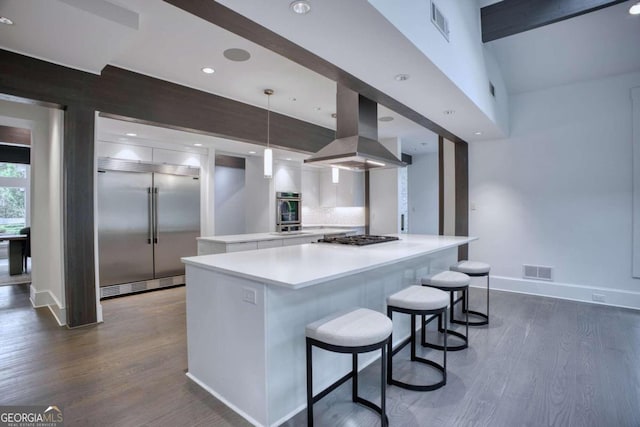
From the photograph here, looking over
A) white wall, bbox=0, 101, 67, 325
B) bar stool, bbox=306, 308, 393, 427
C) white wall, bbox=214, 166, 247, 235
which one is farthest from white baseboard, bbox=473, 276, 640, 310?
white wall, bbox=0, 101, 67, 325

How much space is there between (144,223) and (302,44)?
3.91 meters

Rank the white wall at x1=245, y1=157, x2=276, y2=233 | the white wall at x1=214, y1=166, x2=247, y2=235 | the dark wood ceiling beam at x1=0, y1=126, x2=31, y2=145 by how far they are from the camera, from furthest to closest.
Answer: the white wall at x1=214, y1=166, x2=247, y2=235, the white wall at x1=245, y1=157, x2=276, y2=233, the dark wood ceiling beam at x1=0, y1=126, x2=31, y2=145

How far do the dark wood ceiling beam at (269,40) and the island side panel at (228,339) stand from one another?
4.88ft

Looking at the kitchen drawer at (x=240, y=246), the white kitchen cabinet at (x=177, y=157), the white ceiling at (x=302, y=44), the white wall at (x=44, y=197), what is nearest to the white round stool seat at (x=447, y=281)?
the white ceiling at (x=302, y=44)

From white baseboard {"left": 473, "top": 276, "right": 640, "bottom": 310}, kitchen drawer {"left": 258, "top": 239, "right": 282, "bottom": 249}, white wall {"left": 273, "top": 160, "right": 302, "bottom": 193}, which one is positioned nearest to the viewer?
white baseboard {"left": 473, "top": 276, "right": 640, "bottom": 310}

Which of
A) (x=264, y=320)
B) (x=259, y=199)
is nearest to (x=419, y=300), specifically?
(x=264, y=320)

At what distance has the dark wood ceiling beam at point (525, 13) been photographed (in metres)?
2.96

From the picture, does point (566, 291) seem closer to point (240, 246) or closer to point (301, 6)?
point (240, 246)

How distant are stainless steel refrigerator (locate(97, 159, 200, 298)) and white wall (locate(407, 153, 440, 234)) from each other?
617 centimetres

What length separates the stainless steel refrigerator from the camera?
445 cm

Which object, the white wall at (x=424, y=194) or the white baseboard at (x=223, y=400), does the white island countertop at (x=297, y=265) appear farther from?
the white wall at (x=424, y=194)

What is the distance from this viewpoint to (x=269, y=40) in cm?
201

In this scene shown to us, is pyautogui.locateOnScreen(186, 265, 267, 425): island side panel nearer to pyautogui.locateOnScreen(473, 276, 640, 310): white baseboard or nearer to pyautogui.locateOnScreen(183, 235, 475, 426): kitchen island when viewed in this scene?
pyautogui.locateOnScreen(183, 235, 475, 426): kitchen island

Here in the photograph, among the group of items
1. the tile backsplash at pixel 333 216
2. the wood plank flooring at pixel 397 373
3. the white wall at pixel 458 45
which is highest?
the white wall at pixel 458 45
